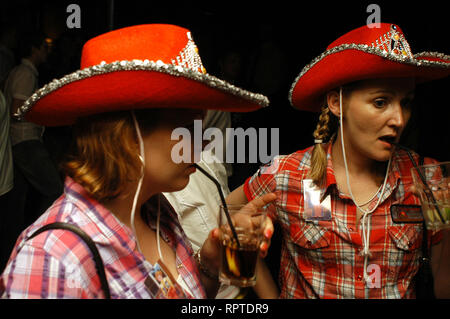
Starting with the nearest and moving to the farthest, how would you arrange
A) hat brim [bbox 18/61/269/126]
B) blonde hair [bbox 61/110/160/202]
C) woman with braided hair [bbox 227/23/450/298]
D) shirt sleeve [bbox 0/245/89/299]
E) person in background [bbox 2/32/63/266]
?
shirt sleeve [bbox 0/245/89/299] < hat brim [bbox 18/61/269/126] < blonde hair [bbox 61/110/160/202] < woman with braided hair [bbox 227/23/450/298] < person in background [bbox 2/32/63/266]

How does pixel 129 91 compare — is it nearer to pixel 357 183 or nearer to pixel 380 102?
pixel 380 102

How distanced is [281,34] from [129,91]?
1831mm

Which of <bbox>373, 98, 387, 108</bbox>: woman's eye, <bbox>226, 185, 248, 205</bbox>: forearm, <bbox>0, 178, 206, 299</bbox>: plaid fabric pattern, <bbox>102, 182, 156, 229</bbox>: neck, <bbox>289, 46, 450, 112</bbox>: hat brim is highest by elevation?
<bbox>289, 46, 450, 112</bbox>: hat brim

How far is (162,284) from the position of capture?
134 cm

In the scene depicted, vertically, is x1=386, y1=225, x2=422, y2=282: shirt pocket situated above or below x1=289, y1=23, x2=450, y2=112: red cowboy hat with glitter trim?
below

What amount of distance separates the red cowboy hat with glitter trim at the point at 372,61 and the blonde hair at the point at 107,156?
0.86 metres

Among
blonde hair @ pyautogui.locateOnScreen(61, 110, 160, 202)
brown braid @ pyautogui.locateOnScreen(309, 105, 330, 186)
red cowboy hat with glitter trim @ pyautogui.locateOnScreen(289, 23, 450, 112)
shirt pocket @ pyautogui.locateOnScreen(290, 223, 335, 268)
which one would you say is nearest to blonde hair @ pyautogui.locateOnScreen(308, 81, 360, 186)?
brown braid @ pyautogui.locateOnScreen(309, 105, 330, 186)

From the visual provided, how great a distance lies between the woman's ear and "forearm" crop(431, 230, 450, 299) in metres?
0.71

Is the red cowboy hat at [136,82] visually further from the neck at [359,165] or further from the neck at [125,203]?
Answer: the neck at [359,165]

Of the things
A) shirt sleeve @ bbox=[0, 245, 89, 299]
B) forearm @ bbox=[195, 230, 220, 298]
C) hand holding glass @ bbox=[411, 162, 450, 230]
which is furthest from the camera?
forearm @ bbox=[195, 230, 220, 298]

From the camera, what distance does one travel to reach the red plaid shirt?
1.74 m

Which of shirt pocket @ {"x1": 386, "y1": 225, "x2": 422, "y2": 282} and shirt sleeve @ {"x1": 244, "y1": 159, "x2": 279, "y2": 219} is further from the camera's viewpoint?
shirt sleeve @ {"x1": 244, "y1": 159, "x2": 279, "y2": 219}

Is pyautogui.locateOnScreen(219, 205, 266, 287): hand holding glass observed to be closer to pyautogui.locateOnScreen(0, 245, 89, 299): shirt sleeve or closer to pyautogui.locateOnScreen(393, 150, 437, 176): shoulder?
pyautogui.locateOnScreen(0, 245, 89, 299): shirt sleeve
